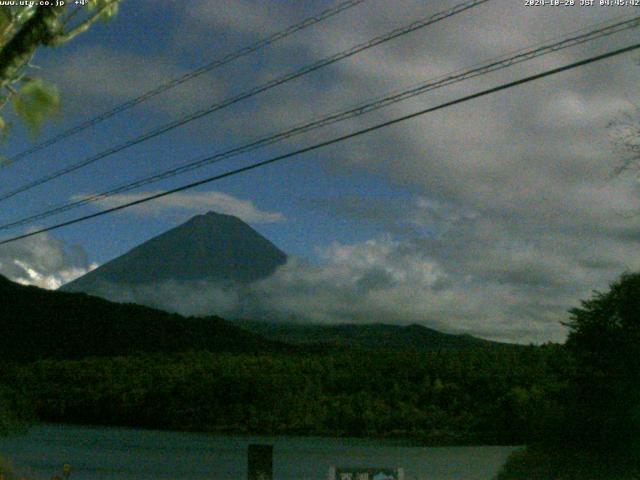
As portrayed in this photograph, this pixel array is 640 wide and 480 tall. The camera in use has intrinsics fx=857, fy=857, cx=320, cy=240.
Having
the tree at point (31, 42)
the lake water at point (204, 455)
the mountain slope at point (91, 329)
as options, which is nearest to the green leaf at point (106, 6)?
the tree at point (31, 42)

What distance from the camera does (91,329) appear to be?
49.3 meters

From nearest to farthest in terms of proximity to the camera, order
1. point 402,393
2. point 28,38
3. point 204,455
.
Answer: point 28,38 < point 204,455 < point 402,393

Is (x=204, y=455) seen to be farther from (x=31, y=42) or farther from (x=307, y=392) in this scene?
(x=31, y=42)

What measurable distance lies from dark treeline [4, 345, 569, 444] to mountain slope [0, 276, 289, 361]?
3556 mm

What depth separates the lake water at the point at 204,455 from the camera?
26.0 meters

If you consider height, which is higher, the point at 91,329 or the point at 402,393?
the point at 91,329

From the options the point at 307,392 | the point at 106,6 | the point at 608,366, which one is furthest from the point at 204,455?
the point at 106,6

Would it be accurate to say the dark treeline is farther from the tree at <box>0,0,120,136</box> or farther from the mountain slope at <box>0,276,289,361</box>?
the tree at <box>0,0,120,136</box>

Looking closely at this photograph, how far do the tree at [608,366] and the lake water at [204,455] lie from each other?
13.5 ft

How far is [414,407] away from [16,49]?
27.8 metres

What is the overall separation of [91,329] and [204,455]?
17.9m

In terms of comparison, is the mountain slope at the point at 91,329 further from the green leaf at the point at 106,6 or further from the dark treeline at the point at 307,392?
the green leaf at the point at 106,6

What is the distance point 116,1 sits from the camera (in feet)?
25.1

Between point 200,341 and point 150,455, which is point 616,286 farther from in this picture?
point 200,341
